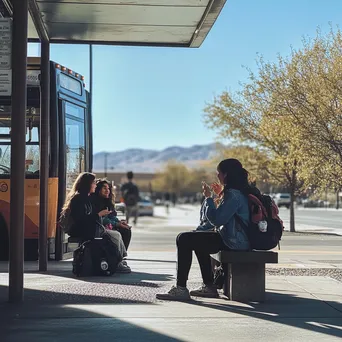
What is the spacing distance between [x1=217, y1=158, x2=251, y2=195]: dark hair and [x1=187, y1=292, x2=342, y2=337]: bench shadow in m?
1.33

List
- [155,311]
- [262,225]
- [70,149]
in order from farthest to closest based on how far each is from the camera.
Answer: [70,149] < [262,225] < [155,311]

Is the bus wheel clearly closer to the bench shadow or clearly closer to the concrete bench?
the bench shadow

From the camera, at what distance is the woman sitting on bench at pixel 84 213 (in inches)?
375

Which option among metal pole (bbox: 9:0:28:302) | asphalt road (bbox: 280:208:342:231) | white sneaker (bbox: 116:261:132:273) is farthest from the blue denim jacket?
asphalt road (bbox: 280:208:342:231)

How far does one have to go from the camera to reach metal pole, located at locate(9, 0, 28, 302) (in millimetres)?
7078

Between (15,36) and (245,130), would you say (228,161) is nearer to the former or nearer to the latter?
(15,36)

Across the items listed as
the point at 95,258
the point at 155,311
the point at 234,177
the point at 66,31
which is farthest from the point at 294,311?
the point at 66,31

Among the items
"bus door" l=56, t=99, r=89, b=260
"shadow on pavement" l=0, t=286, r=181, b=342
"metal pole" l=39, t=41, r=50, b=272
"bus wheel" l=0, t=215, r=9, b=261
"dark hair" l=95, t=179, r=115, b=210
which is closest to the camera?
"shadow on pavement" l=0, t=286, r=181, b=342

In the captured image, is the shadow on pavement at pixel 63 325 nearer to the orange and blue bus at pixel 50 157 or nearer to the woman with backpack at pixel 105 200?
the woman with backpack at pixel 105 200

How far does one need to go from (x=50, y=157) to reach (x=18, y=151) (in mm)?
4297

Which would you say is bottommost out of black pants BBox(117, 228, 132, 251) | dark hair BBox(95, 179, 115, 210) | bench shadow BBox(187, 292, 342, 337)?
bench shadow BBox(187, 292, 342, 337)

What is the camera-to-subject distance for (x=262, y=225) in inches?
287

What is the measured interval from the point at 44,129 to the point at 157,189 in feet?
436

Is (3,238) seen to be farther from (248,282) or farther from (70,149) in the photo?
(248,282)
